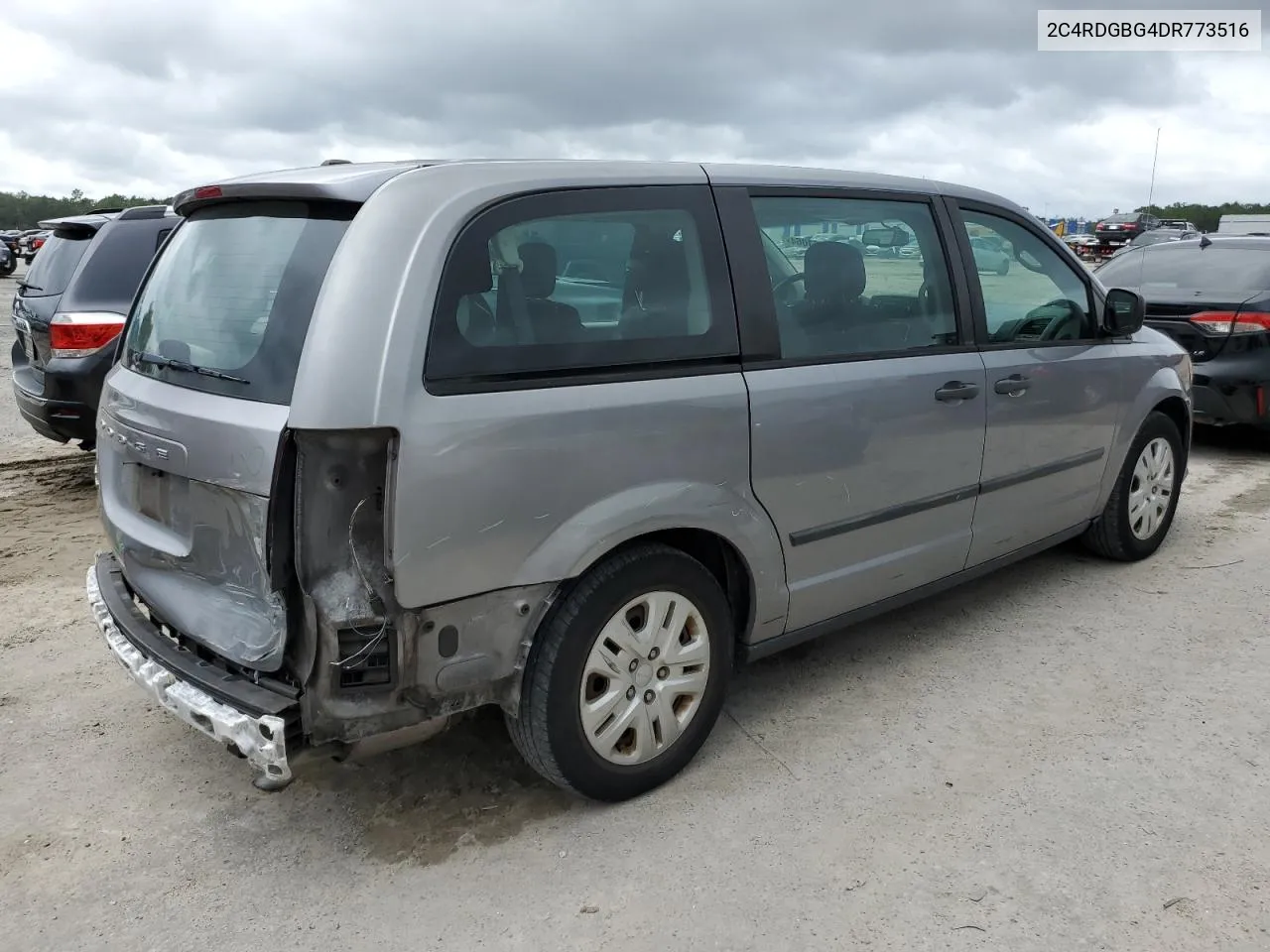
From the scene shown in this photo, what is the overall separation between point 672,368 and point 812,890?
1439 millimetres

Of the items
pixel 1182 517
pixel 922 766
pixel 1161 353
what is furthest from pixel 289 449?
pixel 1182 517

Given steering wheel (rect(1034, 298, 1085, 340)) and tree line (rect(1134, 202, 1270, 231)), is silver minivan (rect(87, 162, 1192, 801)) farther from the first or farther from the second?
tree line (rect(1134, 202, 1270, 231))

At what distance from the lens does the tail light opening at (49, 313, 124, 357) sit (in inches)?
227

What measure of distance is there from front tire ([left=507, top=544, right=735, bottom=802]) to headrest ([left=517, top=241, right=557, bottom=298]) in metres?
0.75

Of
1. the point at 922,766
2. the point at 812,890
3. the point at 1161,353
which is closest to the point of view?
the point at 812,890

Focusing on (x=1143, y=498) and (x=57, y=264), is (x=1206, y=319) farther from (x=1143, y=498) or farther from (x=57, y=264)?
(x=57, y=264)

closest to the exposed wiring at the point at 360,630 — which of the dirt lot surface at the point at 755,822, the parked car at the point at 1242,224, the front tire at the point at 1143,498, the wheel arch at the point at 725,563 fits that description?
the dirt lot surface at the point at 755,822

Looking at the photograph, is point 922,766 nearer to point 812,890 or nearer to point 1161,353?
point 812,890

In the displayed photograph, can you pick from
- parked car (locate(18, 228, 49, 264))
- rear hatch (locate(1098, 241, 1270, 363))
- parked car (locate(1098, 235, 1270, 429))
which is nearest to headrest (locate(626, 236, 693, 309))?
parked car (locate(1098, 235, 1270, 429))

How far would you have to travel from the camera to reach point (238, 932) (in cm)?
246

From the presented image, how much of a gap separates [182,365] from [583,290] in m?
1.15

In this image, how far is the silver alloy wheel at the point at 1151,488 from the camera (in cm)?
494

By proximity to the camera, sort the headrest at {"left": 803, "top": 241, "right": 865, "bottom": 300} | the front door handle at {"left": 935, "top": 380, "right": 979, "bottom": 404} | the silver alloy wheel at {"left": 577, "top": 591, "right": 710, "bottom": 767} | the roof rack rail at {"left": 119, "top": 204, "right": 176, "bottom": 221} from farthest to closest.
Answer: the roof rack rail at {"left": 119, "top": 204, "right": 176, "bottom": 221}, the front door handle at {"left": 935, "top": 380, "right": 979, "bottom": 404}, the headrest at {"left": 803, "top": 241, "right": 865, "bottom": 300}, the silver alloy wheel at {"left": 577, "top": 591, "right": 710, "bottom": 767}

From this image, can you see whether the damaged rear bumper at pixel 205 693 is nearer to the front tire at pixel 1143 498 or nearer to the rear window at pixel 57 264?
the front tire at pixel 1143 498
